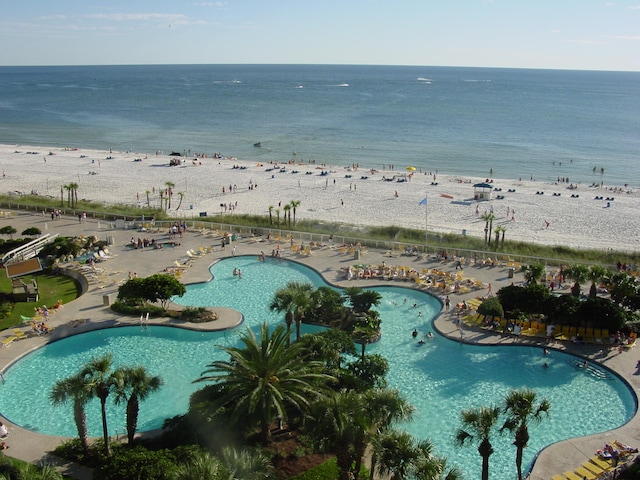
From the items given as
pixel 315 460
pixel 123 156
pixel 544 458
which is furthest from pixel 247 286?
pixel 123 156

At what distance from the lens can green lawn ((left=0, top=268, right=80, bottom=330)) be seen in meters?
28.9

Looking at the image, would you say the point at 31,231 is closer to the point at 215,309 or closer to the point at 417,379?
the point at 215,309

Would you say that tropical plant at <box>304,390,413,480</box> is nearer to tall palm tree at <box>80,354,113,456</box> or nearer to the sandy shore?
tall palm tree at <box>80,354,113,456</box>

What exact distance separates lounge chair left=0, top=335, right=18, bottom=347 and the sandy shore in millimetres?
26660

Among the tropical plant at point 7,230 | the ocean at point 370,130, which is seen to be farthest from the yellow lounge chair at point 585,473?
the ocean at point 370,130

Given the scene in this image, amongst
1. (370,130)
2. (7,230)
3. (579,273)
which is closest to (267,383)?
(579,273)

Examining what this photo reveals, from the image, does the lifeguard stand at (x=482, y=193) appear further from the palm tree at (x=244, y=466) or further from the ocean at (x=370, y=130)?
the palm tree at (x=244, y=466)

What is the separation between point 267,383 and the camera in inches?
690

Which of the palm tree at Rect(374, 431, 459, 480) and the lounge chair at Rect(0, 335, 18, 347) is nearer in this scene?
the palm tree at Rect(374, 431, 459, 480)

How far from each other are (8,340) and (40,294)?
20.5 ft

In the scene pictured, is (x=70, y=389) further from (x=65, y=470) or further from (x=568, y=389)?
(x=568, y=389)

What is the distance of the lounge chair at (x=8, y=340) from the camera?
85.2ft

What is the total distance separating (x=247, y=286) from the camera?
111 ft

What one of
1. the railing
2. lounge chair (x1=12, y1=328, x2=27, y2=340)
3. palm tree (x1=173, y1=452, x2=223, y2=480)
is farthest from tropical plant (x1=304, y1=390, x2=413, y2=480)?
the railing
